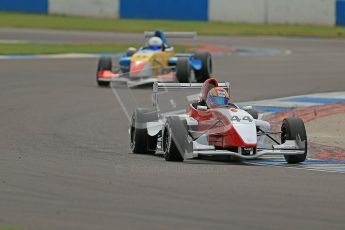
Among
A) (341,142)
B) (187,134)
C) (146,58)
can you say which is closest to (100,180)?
(187,134)

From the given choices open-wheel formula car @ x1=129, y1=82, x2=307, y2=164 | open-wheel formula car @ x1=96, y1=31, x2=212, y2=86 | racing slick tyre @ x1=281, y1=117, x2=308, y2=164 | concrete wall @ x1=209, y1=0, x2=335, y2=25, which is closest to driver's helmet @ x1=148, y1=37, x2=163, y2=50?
open-wheel formula car @ x1=96, y1=31, x2=212, y2=86

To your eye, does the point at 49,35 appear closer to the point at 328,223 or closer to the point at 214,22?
the point at 214,22

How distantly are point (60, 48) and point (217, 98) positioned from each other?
22707mm

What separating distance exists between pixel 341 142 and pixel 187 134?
135 inches

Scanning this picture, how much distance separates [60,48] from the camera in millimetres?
34906

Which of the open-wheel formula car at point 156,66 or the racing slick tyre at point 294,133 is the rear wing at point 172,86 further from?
the open-wheel formula car at point 156,66

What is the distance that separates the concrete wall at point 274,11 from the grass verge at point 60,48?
13847mm

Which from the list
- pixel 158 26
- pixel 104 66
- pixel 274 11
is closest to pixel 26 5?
pixel 158 26

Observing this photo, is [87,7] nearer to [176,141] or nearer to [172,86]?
[172,86]

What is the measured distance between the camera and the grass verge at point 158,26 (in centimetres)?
4631

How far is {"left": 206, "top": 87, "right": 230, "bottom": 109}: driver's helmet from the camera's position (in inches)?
498

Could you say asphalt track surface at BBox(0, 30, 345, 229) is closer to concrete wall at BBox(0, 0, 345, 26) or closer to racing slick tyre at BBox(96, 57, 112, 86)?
racing slick tyre at BBox(96, 57, 112, 86)

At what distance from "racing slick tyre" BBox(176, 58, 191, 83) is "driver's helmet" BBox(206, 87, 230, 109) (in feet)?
34.9

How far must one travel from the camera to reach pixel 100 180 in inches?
394
